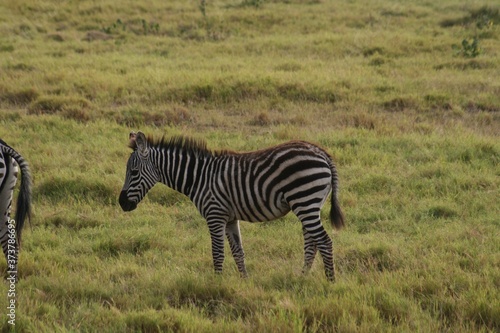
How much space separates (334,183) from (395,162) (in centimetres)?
456

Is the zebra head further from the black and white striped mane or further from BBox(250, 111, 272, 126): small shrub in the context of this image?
BBox(250, 111, 272, 126): small shrub

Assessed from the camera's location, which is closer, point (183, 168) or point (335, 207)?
point (335, 207)

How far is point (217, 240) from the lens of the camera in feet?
22.8

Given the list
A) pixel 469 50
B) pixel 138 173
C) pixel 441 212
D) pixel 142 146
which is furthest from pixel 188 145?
pixel 469 50

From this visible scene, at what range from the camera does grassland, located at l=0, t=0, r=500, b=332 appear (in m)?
5.96

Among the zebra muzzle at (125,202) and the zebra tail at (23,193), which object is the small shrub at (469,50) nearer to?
the zebra muzzle at (125,202)

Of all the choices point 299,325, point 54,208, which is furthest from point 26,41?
point 299,325

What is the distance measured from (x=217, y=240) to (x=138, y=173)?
1.14m

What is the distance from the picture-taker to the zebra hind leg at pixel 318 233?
6.61 meters

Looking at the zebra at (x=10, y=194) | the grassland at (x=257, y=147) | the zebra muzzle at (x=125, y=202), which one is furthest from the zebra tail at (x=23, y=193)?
the zebra muzzle at (x=125, y=202)

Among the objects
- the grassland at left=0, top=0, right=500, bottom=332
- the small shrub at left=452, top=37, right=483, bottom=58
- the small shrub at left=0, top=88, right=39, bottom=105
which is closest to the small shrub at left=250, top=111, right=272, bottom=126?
the grassland at left=0, top=0, right=500, bottom=332

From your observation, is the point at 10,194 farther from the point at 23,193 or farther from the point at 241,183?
the point at 241,183

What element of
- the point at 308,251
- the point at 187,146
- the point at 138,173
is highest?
the point at 187,146

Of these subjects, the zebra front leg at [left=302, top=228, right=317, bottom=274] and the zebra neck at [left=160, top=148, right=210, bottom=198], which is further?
the zebra neck at [left=160, top=148, right=210, bottom=198]
